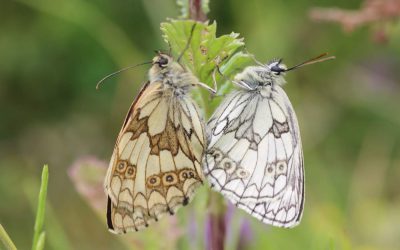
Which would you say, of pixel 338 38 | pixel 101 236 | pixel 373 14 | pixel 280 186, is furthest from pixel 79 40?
pixel 280 186

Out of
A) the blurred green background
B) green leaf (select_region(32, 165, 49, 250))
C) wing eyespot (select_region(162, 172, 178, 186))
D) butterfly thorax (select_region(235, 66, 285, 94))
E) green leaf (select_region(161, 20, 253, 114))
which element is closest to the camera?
green leaf (select_region(32, 165, 49, 250))

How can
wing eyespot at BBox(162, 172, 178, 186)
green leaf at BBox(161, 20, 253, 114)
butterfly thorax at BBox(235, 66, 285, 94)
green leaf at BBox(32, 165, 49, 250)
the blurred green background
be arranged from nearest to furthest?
1. green leaf at BBox(32, 165, 49, 250)
2. green leaf at BBox(161, 20, 253, 114)
3. wing eyespot at BBox(162, 172, 178, 186)
4. butterfly thorax at BBox(235, 66, 285, 94)
5. the blurred green background

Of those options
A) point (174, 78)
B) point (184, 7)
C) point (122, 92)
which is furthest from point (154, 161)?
point (122, 92)

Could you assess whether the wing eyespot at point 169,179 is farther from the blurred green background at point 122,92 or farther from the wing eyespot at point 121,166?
the blurred green background at point 122,92

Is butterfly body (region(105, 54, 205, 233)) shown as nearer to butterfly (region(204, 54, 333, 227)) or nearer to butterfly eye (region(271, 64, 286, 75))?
butterfly (region(204, 54, 333, 227))

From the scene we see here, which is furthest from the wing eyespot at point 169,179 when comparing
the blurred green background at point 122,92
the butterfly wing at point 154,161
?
the blurred green background at point 122,92

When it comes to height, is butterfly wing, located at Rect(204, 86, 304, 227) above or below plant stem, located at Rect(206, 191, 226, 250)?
above

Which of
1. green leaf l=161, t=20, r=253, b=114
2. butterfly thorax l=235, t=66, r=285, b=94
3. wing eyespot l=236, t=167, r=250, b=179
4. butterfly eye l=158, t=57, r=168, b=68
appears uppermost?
butterfly thorax l=235, t=66, r=285, b=94

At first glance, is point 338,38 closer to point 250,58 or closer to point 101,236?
point 101,236

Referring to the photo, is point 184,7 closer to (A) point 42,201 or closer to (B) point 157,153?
(B) point 157,153

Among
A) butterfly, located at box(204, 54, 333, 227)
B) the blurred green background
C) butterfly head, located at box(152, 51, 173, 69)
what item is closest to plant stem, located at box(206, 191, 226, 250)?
butterfly, located at box(204, 54, 333, 227)
